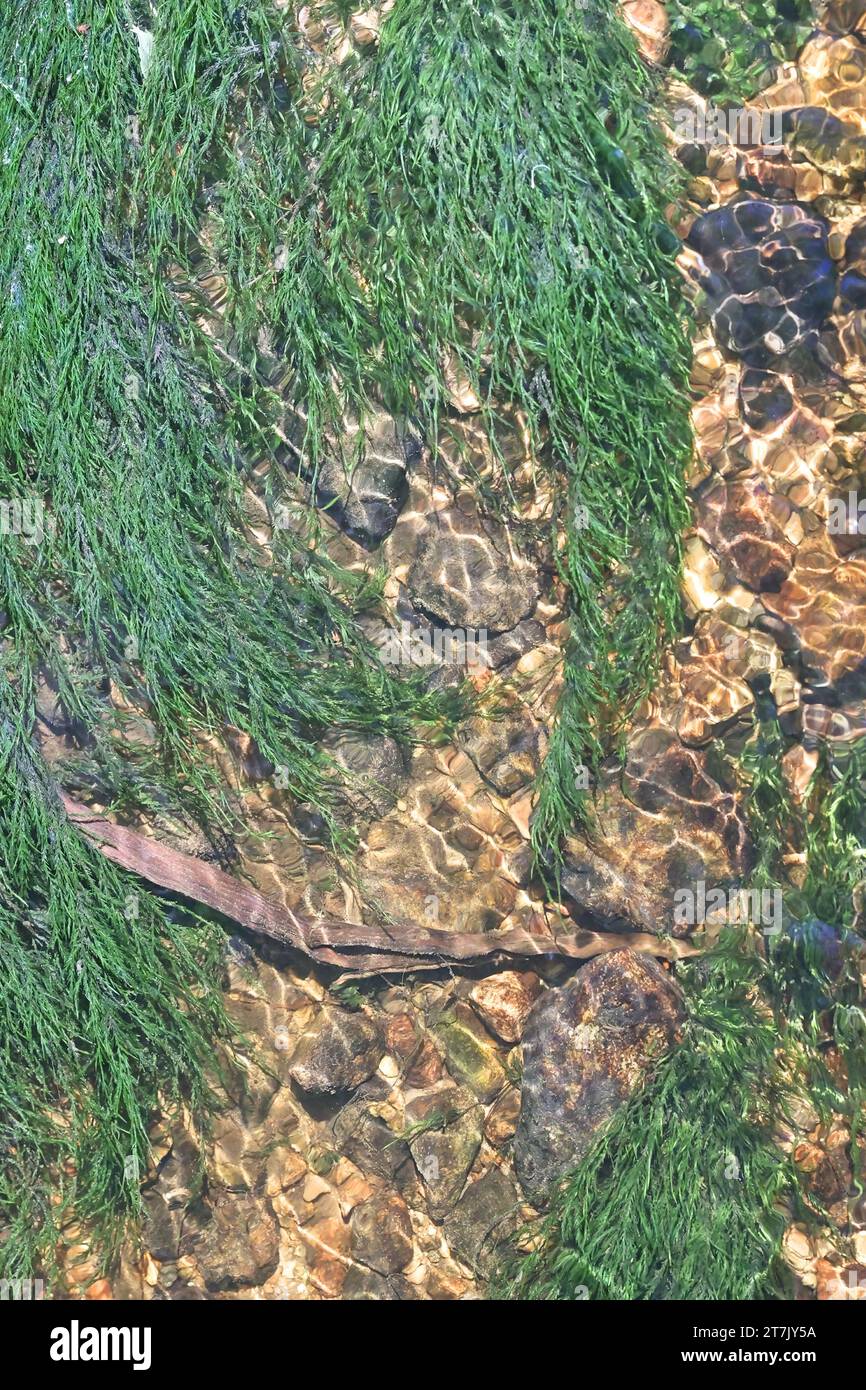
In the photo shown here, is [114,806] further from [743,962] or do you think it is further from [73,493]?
[743,962]

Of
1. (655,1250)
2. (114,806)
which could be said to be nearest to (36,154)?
(114,806)

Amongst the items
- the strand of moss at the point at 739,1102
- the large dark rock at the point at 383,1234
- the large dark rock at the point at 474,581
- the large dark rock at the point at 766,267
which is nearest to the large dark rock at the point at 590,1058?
the strand of moss at the point at 739,1102

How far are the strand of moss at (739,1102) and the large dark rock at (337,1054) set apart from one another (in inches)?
39.1

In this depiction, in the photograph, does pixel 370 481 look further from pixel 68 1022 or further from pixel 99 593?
pixel 68 1022

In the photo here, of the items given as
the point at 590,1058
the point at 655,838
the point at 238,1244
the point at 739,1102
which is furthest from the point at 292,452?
the point at 238,1244

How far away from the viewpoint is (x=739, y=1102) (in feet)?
15.5

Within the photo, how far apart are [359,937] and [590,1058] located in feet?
3.65

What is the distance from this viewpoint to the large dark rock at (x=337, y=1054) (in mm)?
5027

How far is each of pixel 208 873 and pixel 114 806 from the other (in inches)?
19.6

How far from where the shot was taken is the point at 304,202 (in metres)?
4.88

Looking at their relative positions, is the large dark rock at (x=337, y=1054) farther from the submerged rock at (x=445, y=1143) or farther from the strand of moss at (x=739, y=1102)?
the strand of moss at (x=739, y=1102)

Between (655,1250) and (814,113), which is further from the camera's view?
(814,113)

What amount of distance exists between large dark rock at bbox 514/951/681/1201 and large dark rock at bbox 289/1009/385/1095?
0.69 m

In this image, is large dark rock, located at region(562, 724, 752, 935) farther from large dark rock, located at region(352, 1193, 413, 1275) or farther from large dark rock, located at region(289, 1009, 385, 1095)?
large dark rock, located at region(352, 1193, 413, 1275)
